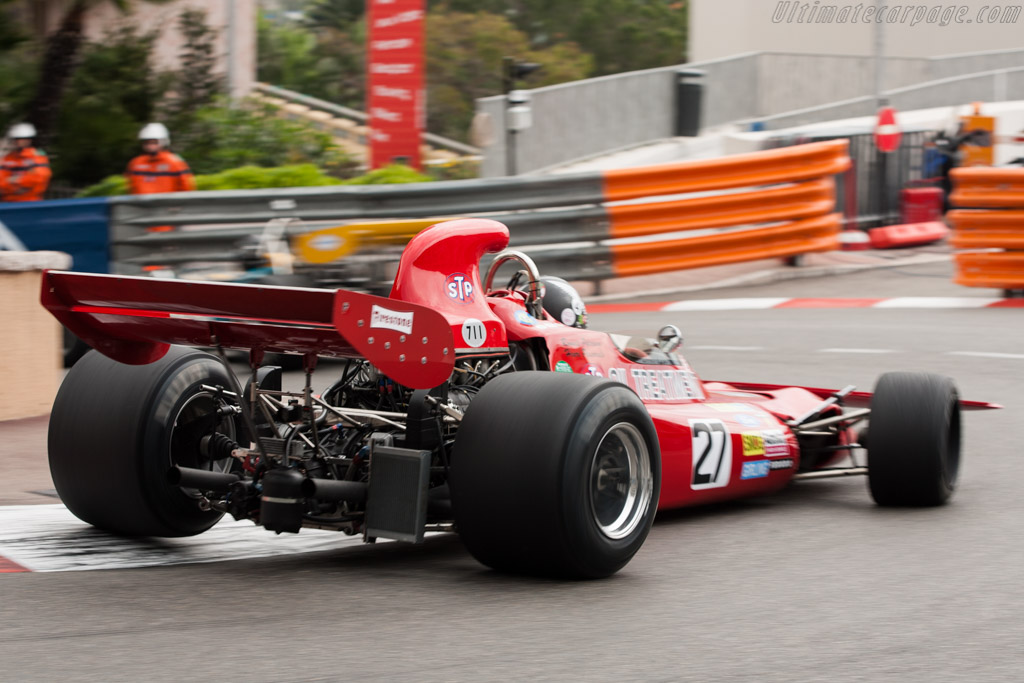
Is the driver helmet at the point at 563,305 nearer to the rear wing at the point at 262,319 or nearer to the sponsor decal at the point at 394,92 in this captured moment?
the rear wing at the point at 262,319

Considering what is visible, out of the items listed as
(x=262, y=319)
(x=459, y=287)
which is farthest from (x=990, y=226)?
(x=262, y=319)

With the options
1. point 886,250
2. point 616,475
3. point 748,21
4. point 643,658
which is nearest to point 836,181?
point 886,250

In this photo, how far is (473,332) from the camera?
Answer: 18.1 ft

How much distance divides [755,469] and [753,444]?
0.12m

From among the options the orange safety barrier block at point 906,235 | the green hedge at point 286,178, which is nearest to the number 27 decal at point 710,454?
the green hedge at point 286,178

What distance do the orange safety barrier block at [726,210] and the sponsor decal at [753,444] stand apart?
7.97 metres

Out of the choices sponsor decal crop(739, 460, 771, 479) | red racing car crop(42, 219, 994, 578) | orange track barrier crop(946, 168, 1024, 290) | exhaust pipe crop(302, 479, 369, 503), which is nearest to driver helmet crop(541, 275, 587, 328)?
red racing car crop(42, 219, 994, 578)

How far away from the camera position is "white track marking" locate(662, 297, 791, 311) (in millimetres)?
13914

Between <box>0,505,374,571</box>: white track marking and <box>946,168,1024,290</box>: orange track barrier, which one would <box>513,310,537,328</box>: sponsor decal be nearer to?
<box>0,505,374,571</box>: white track marking

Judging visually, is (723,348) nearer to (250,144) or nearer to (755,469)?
(755,469)

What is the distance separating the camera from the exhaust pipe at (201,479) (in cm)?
520

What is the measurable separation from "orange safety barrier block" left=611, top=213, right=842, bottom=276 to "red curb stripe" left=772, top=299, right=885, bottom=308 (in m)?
1.10

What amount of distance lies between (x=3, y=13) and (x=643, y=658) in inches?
762

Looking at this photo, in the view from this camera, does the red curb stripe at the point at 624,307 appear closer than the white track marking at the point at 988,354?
No
